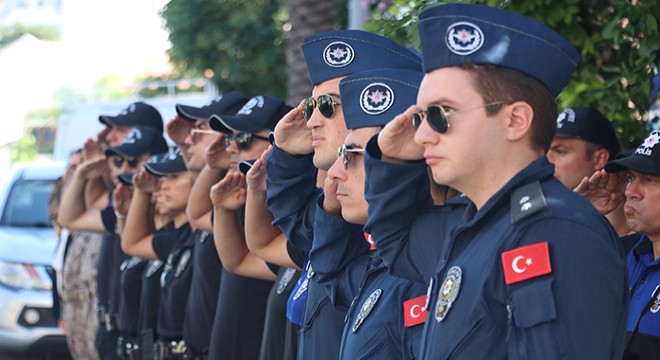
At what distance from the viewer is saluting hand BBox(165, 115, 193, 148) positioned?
6.95m

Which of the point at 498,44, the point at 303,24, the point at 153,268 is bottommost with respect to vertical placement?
the point at 153,268

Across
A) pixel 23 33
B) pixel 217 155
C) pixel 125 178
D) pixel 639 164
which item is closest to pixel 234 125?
pixel 217 155

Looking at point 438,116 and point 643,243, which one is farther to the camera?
point 643,243

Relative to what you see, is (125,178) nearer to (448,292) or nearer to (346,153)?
(346,153)

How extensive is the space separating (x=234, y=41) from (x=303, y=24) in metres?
7.69

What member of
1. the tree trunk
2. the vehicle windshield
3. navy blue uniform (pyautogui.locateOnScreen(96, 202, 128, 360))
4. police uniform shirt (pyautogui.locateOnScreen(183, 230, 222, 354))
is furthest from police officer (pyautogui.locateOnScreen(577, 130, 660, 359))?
the vehicle windshield

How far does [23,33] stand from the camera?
7212cm

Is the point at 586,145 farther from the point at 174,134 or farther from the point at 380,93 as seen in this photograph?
the point at 174,134

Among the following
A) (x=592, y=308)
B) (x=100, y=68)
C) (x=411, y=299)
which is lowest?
(x=100, y=68)

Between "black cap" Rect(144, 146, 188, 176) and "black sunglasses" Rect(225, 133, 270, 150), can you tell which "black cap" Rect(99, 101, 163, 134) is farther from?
"black sunglasses" Rect(225, 133, 270, 150)

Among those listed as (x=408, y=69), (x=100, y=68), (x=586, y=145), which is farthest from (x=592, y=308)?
(x=100, y=68)

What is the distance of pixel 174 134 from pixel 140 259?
1185 mm

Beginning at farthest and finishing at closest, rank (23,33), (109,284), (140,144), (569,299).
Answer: (23,33)
(109,284)
(140,144)
(569,299)

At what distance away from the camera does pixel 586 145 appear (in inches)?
213
